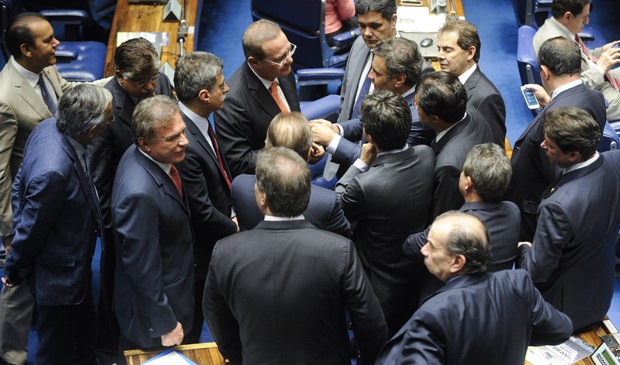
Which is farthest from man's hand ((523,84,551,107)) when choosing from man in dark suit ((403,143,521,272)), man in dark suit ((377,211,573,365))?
man in dark suit ((377,211,573,365))

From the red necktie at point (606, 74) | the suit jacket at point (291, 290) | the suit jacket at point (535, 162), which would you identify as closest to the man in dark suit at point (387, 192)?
the suit jacket at point (291, 290)

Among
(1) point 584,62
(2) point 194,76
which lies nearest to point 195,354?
(2) point 194,76

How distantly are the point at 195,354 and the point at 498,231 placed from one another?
1.32m

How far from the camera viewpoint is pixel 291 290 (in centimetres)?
275

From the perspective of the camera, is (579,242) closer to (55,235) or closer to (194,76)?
A: (194,76)

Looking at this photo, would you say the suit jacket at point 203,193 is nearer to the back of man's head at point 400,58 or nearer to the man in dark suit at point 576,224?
the back of man's head at point 400,58

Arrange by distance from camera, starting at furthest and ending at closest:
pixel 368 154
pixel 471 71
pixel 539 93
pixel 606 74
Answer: pixel 606 74 < pixel 539 93 < pixel 471 71 < pixel 368 154

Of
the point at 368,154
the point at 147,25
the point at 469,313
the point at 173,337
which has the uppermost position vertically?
the point at 469,313

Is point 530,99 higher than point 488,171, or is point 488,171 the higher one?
point 488,171

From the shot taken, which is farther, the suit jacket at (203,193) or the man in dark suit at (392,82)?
the man in dark suit at (392,82)

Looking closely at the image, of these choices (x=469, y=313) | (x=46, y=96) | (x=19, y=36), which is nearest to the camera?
(x=469, y=313)

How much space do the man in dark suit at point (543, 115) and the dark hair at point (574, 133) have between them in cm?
56

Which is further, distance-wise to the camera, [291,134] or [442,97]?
[442,97]

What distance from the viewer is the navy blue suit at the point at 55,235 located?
129 inches
